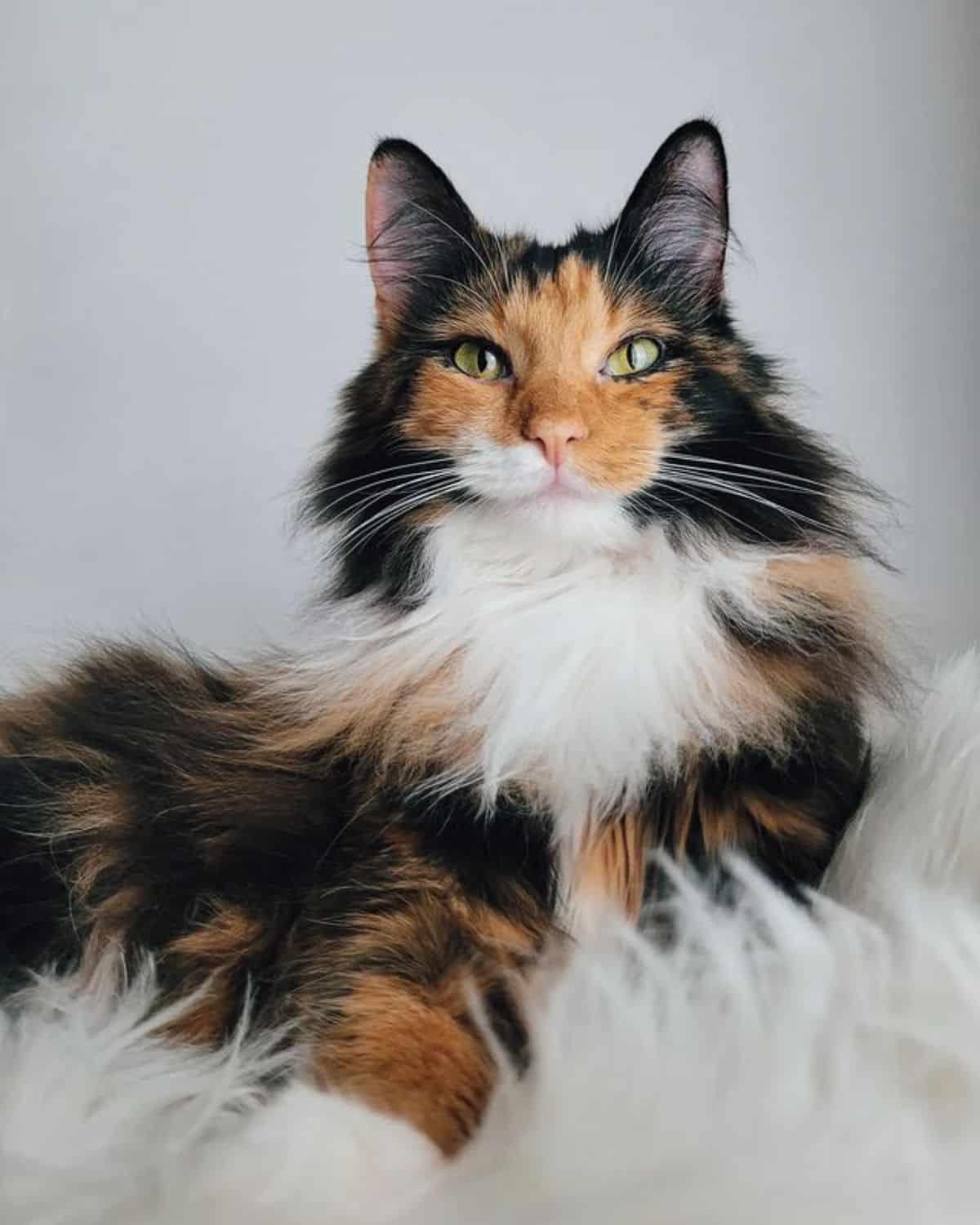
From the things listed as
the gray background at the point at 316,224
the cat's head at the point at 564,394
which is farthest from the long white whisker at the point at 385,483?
the gray background at the point at 316,224

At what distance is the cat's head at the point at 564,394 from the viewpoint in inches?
36.0

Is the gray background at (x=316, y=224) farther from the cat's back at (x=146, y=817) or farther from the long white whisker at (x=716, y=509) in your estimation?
the long white whisker at (x=716, y=509)

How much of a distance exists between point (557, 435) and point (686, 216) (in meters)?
0.27

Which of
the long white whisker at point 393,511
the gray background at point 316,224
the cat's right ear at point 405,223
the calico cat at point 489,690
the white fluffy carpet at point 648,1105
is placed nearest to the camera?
the white fluffy carpet at point 648,1105

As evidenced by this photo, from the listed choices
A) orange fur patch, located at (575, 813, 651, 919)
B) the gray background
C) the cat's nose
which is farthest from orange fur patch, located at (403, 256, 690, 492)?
the gray background

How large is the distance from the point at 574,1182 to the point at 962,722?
20.7 inches

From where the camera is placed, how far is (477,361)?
1.00 meters

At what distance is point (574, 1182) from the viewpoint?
1.79 ft

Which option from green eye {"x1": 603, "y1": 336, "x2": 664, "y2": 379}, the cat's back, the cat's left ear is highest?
the cat's left ear

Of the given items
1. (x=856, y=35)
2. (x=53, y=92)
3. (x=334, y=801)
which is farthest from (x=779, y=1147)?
(x=53, y=92)

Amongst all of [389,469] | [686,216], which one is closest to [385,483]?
[389,469]

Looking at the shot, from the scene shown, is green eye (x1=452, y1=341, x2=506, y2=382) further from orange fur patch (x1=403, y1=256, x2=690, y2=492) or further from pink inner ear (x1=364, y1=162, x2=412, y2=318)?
pink inner ear (x1=364, y1=162, x2=412, y2=318)

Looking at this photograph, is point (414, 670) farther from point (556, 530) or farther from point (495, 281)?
point (495, 281)

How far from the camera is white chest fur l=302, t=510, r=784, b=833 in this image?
86cm
